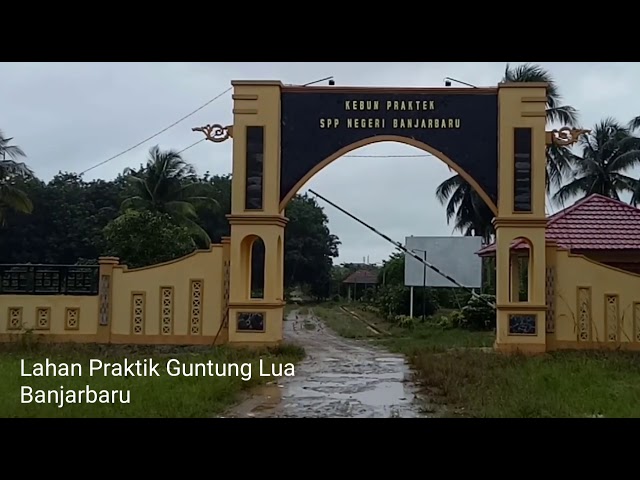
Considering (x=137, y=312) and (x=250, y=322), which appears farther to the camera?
(x=137, y=312)

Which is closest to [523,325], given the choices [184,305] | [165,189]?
[184,305]

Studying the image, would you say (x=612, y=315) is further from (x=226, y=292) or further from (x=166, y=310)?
(x=166, y=310)

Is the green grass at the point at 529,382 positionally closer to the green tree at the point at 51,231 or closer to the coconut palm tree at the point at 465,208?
the coconut palm tree at the point at 465,208

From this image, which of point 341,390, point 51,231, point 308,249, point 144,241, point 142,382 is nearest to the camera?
point 142,382

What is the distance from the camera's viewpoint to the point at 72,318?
44.0 feet

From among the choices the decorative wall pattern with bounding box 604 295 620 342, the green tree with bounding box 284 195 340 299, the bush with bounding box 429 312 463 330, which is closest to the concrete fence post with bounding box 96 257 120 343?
the decorative wall pattern with bounding box 604 295 620 342

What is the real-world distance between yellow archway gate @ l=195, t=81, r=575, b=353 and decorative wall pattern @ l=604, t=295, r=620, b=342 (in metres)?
1.14

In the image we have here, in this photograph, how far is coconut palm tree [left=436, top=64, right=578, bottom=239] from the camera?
2525 centimetres

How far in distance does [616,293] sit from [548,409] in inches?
262

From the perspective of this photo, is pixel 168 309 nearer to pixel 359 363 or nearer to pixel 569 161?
pixel 359 363

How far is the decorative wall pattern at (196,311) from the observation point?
13430 mm

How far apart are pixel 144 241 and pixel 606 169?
58.5 ft
